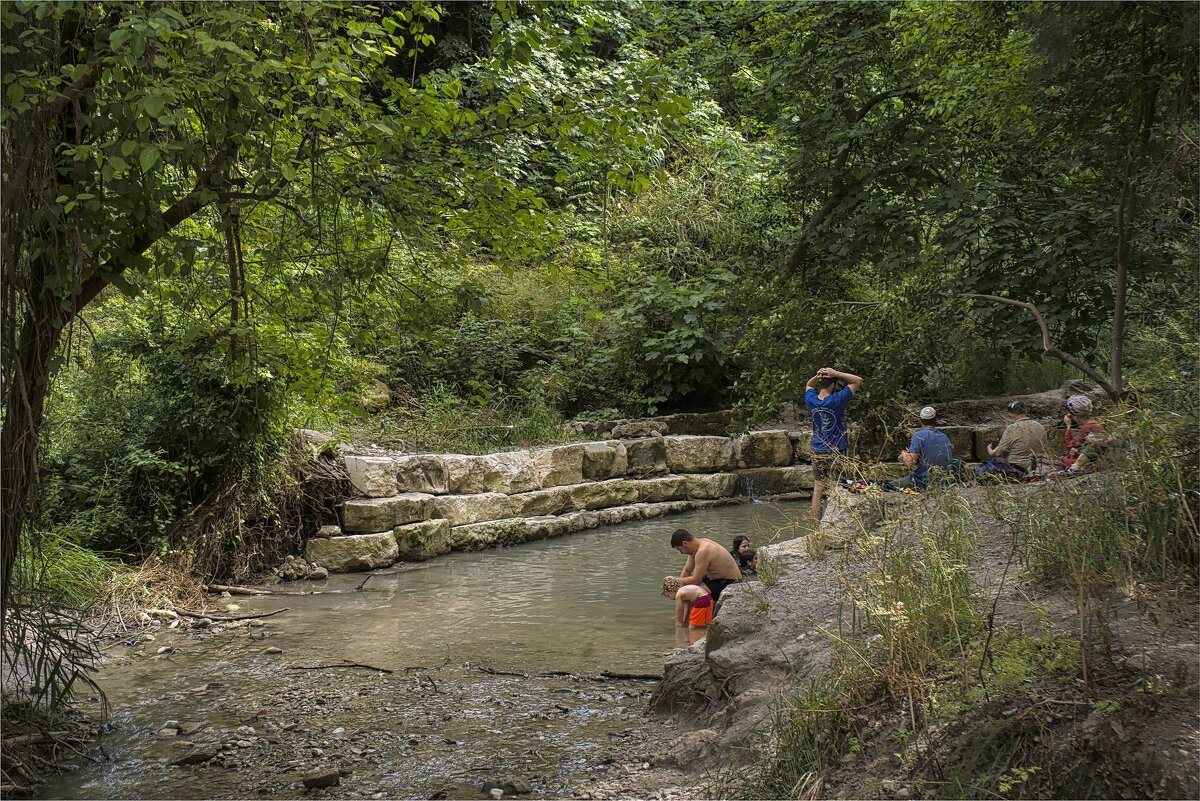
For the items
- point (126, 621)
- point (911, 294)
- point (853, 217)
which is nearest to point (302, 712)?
point (126, 621)

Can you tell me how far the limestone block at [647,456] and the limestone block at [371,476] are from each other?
13.2 feet

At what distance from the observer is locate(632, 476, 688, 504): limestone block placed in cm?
1355

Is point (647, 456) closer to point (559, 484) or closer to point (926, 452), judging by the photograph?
point (559, 484)

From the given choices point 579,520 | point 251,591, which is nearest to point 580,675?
point 251,591

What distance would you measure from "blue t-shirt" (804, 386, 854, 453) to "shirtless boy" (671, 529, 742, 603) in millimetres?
1729

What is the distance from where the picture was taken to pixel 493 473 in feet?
38.8

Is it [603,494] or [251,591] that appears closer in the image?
[251,591]

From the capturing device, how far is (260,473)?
9406 mm

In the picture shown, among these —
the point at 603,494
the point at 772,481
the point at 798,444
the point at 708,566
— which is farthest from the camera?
the point at 798,444

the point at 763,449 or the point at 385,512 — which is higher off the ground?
the point at 763,449

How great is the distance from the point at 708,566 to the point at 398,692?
8.89 ft

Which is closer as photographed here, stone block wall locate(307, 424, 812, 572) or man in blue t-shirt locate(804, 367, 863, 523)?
man in blue t-shirt locate(804, 367, 863, 523)

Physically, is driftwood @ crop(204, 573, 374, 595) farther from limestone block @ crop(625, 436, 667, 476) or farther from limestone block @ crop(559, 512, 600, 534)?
limestone block @ crop(625, 436, 667, 476)

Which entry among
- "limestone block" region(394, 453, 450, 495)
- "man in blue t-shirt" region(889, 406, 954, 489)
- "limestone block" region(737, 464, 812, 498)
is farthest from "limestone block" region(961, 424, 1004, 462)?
"limestone block" region(394, 453, 450, 495)
